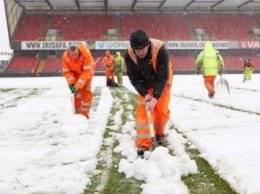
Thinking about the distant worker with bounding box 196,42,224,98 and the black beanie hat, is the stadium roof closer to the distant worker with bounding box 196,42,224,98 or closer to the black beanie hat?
the distant worker with bounding box 196,42,224,98

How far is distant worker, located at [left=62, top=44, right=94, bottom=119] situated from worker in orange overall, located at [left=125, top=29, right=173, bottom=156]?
1.85 meters

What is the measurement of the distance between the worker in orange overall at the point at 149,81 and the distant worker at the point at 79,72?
6.08 ft

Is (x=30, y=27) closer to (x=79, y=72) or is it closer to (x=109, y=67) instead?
(x=109, y=67)

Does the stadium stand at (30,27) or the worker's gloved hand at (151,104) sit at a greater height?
the stadium stand at (30,27)

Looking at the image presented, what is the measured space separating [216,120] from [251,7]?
120 ft

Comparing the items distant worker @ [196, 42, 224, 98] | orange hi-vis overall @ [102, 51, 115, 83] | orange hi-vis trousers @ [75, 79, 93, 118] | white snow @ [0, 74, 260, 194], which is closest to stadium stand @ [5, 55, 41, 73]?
orange hi-vis overall @ [102, 51, 115, 83]

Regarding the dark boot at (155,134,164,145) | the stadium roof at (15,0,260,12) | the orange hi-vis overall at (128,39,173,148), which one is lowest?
the dark boot at (155,134,164,145)

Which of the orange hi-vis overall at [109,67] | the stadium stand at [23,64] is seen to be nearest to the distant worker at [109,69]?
the orange hi-vis overall at [109,67]

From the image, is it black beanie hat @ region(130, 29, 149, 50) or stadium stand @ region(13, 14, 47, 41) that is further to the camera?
stadium stand @ region(13, 14, 47, 41)

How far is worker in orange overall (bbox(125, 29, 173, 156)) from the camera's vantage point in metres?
3.45

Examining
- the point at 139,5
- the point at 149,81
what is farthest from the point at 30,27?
the point at 149,81

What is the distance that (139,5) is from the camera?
3550cm

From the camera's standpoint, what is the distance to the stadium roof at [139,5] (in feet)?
111

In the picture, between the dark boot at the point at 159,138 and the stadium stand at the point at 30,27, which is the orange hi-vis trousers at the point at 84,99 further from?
the stadium stand at the point at 30,27
